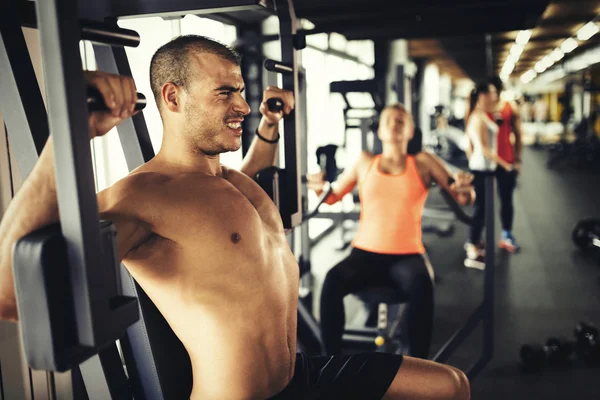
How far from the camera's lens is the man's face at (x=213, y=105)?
3.31ft

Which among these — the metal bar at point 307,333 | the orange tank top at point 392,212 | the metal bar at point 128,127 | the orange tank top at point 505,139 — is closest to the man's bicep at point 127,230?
the metal bar at point 128,127

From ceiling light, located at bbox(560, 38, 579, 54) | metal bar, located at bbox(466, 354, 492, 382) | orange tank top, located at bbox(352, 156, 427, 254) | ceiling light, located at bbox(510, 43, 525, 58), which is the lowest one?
metal bar, located at bbox(466, 354, 492, 382)

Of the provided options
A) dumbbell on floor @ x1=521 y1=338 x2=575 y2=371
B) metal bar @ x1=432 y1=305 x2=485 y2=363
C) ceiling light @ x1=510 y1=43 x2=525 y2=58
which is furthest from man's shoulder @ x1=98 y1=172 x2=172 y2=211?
ceiling light @ x1=510 y1=43 x2=525 y2=58

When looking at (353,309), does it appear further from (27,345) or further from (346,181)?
(27,345)

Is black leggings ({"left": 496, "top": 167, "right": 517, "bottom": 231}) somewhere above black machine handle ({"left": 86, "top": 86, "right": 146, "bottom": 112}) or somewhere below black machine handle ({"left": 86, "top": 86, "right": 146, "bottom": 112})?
below

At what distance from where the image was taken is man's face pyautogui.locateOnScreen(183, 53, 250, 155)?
39.7 inches

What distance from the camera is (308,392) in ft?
3.71

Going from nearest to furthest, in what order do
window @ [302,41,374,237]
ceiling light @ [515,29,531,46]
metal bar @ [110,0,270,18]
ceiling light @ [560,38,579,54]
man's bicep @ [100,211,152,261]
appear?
man's bicep @ [100,211,152,261] → metal bar @ [110,0,270,18] → window @ [302,41,374,237] → ceiling light @ [515,29,531,46] → ceiling light @ [560,38,579,54]

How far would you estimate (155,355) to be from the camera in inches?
44.3

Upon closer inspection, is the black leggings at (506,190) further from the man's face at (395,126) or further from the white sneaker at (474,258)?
the man's face at (395,126)

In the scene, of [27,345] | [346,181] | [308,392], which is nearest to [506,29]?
[346,181]

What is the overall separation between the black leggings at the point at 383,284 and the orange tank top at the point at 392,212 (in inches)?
2.0

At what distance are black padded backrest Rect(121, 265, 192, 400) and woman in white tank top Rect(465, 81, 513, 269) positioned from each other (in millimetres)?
2891

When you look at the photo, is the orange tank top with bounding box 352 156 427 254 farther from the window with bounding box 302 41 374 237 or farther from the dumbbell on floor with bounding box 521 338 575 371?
the window with bounding box 302 41 374 237
